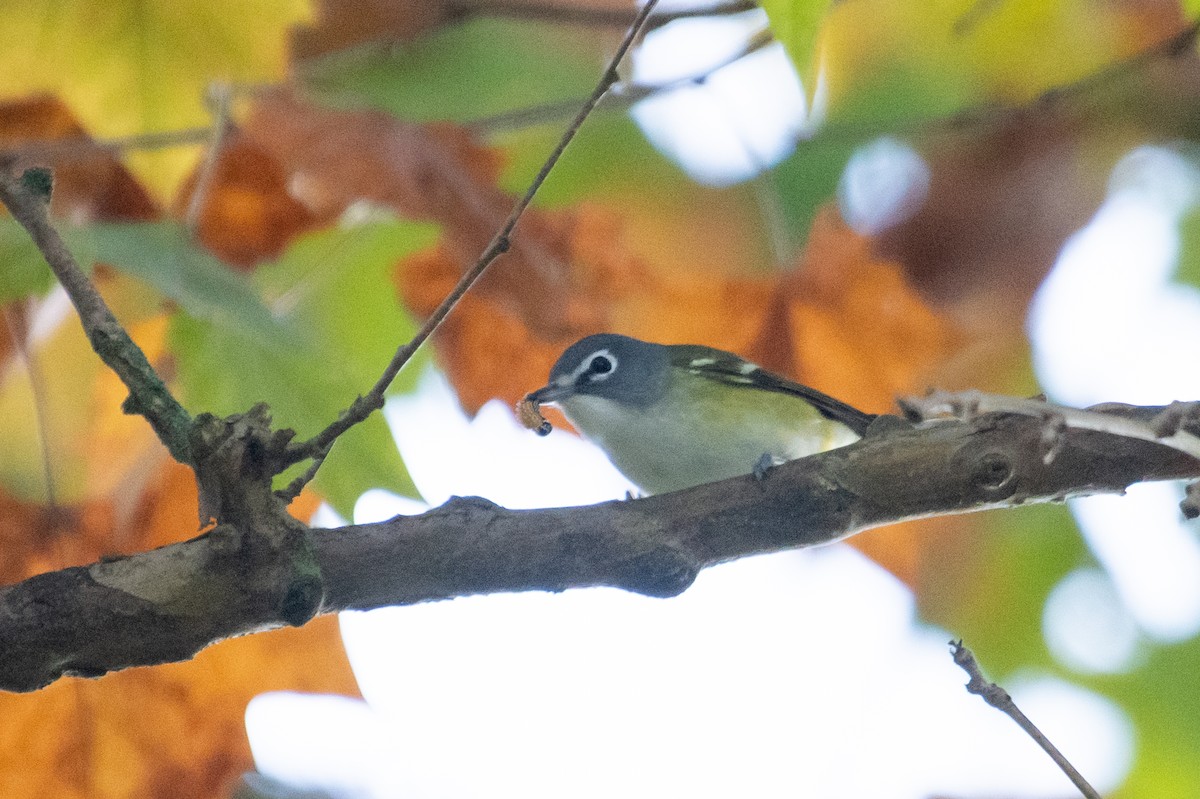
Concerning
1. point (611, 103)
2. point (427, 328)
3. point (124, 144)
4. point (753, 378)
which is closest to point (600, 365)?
point (753, 378)

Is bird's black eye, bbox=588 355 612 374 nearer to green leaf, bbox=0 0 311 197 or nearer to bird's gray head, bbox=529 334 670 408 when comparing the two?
bird's gray head, bbox=529 334 670 408

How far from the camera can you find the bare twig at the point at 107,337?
130 centimetres

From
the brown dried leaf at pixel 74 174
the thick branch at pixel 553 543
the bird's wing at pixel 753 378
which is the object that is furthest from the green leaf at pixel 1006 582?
the brown dried leaf at pixel 74 174

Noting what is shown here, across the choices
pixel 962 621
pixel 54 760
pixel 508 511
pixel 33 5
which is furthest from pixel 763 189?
pixel 54 760

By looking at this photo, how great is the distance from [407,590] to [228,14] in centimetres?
97

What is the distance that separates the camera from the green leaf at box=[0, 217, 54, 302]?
1.76 metres

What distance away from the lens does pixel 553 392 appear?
9.36 feet

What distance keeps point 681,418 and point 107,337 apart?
6.06 ft

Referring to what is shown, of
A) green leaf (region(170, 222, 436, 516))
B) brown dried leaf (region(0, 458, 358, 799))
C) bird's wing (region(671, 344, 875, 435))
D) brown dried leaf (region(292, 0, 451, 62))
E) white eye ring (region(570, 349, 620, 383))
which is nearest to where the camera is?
green leaf (region(170, 222, 436, 516))

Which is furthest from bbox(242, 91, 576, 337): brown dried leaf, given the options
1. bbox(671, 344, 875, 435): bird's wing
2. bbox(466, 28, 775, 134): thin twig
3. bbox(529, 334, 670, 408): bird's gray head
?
bbox(529, 334, 670, 408): bird's gray head

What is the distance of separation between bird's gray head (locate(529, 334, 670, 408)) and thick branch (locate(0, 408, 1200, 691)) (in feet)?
4.16

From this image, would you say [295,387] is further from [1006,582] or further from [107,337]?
[1006,582]

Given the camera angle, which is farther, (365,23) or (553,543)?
(365,23)

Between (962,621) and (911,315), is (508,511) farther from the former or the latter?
(962,621)
